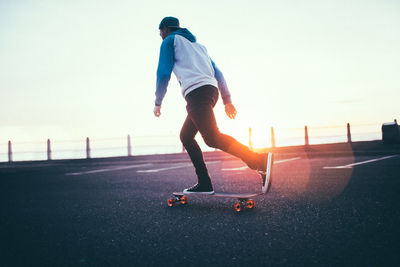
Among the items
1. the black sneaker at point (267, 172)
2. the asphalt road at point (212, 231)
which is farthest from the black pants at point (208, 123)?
the asphalt road at point (212, 231)

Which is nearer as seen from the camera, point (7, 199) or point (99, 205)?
point (99, 205)

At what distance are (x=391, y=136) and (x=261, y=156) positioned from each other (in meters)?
13.7

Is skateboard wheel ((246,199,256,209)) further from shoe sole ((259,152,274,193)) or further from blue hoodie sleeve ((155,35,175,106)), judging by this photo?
blue hoodie sleeve ((155,35,175,106))

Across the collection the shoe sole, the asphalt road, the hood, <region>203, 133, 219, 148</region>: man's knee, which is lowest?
the asphalt road

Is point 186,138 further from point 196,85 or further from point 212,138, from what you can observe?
point 196,85

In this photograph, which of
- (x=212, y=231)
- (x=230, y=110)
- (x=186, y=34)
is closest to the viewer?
(x=212, y=231)

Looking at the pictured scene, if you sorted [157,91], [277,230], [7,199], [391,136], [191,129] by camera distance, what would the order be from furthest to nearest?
1. [391,136]
2. [7,199]
3. [191,129]
4. [157,91]
5. [277,230]

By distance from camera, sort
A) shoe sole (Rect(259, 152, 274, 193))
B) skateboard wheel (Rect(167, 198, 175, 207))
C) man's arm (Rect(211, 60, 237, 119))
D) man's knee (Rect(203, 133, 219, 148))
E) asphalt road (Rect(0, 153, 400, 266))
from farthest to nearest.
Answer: man's arm (Rect(211, 60, 237, 119)) → skateboard wheel (Rect(167, 198, 175, 207)) → man's knee (Rect(203, 133, 219, 148)) → shoe sole (Rect(259, 152, 274, 193)) → asphalt road (Rect(0, 153, 400, 266))

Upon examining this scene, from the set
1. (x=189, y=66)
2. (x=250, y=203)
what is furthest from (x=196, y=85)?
(x=250, y=203)

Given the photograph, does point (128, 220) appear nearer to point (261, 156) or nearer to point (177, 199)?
point (177, 199)

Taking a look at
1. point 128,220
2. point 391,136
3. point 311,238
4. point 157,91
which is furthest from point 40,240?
point 391,136

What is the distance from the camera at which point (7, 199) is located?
163 inches

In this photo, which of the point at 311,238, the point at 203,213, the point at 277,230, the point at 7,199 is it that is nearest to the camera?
the point at 311,238

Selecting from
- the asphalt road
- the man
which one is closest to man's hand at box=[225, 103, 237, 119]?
the man
